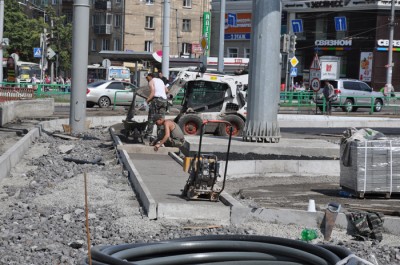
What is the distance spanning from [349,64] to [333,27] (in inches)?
148

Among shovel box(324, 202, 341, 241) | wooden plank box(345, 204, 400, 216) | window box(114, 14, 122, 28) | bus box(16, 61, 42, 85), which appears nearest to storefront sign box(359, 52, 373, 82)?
bus box(16, 61, 42, 85)

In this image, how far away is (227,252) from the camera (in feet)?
17.2

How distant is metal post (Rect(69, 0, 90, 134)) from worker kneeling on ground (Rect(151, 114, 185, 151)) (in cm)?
474

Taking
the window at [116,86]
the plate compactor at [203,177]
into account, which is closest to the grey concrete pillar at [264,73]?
the plate compactor at [203,177]

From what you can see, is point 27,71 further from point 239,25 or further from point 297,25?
point 297,25

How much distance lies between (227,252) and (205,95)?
18.3 metres

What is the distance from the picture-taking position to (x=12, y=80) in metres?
48.6

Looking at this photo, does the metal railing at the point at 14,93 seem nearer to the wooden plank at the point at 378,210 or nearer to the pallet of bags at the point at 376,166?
the pallet of bags at the point at 376,166

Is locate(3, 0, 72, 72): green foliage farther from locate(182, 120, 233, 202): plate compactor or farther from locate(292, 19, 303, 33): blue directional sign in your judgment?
locate(182, 120, 233, 202): plate compactor

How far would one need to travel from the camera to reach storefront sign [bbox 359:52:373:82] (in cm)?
6316

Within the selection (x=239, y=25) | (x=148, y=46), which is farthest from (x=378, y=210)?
(x=148, y=46)

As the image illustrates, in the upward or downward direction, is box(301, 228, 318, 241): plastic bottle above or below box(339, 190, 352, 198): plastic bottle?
above

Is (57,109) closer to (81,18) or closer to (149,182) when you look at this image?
(81,18)

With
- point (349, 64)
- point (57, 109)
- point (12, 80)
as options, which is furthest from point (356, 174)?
point (349, 64)
